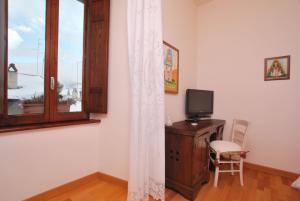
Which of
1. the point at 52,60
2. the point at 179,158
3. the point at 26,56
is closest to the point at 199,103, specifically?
the point at 179,158

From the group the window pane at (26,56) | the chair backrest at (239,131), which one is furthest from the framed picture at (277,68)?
the window pane at (26,56)

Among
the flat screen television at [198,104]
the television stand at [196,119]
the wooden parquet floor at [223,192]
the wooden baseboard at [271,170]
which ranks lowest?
the wooden parquet floor at [223,192]

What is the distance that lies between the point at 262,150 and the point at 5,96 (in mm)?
3366

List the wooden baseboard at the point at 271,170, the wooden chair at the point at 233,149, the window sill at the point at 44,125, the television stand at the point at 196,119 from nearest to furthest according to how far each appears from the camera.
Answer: the window sill at the point at 44,125 < the wooden chair at the point at 233,149 < the wooden baseboard at the point at 271,170 < the television stand at the point at 196,119

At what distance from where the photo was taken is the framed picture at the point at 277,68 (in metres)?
2.37

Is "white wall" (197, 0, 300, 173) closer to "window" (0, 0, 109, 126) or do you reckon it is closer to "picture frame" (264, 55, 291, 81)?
"picture frame" (264, 55, 291, 81)

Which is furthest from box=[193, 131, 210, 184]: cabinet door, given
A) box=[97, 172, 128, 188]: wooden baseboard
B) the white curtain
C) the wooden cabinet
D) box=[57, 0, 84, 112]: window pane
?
box=[57, 0, 84, 112]: window pane

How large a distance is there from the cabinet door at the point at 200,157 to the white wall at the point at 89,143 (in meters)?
0.59

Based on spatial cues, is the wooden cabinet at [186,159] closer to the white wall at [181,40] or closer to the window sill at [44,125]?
the white wall at [181,40]

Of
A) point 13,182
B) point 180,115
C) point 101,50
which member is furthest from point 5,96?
point 180,115

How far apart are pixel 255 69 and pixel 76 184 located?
9.99 feet

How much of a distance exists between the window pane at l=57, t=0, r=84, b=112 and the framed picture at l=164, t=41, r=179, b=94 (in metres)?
1.12

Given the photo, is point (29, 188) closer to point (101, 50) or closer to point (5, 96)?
point (5, 96)

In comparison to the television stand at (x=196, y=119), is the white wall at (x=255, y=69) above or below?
above
